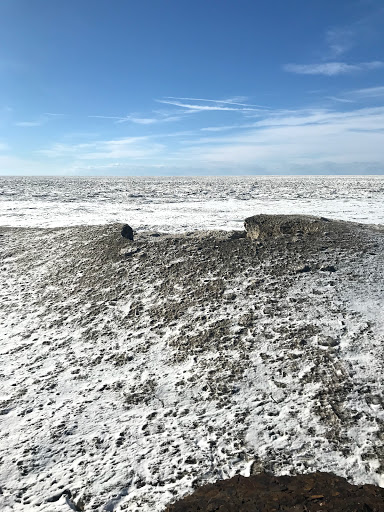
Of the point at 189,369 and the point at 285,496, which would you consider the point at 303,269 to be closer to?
the point at 189,369

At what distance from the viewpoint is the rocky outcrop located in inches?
460

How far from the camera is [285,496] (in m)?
3.81

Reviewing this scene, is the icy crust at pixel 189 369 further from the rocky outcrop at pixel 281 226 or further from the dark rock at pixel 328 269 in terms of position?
the rocky outcrop at pixel 281 226

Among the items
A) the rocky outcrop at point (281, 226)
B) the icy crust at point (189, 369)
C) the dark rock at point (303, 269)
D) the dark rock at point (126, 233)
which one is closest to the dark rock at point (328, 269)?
the icy crust at point (189, 369)

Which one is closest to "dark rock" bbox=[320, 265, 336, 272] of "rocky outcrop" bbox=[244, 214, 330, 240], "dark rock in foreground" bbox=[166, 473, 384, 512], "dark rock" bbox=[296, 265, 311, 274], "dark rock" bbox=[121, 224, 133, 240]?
"dark rock" bbox=[296, 265, 311, 274]

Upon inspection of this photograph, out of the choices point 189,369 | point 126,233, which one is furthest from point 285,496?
point 126,233

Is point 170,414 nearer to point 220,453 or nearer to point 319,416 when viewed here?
point 220,453

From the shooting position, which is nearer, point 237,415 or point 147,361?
point 237,415

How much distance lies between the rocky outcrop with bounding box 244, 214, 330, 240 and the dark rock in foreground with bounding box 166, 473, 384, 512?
797 centimetres

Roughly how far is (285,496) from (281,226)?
Answer: 894cm

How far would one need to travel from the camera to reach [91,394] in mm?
6562

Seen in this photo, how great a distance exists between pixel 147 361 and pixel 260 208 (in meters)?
24.5

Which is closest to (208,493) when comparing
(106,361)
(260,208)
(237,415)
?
(237,415)

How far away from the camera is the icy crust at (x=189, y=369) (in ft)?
15.9
